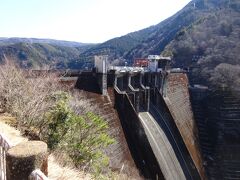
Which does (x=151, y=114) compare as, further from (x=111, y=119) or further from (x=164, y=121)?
(x=111, y=119)

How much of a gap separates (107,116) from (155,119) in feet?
26.9

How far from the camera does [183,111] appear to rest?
3272cm

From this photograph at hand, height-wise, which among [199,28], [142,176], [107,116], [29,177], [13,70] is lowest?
[142,176]

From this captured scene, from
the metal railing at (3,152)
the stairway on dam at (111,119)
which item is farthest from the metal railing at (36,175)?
the stairway on dam at (111,119)

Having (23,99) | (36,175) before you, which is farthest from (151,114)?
(36,175)

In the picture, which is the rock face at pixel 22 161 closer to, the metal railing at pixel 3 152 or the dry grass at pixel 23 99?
the metal railing at pixel 3 152

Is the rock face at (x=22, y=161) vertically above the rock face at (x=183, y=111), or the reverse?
the rock face at (x=22, y=161)

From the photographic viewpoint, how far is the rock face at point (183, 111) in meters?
28.5

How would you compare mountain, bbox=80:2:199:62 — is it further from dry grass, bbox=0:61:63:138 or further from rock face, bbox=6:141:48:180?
rock face, bbox=6:141:48:180

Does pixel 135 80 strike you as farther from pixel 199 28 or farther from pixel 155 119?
pixel 199 28

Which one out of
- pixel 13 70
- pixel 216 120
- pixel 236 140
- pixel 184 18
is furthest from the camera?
pixel 184 18

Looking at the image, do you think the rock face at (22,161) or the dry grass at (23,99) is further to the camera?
the dry grass at (23,99)

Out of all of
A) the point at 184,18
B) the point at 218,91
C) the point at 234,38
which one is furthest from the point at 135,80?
the point at 184,18

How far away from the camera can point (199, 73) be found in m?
52.0
